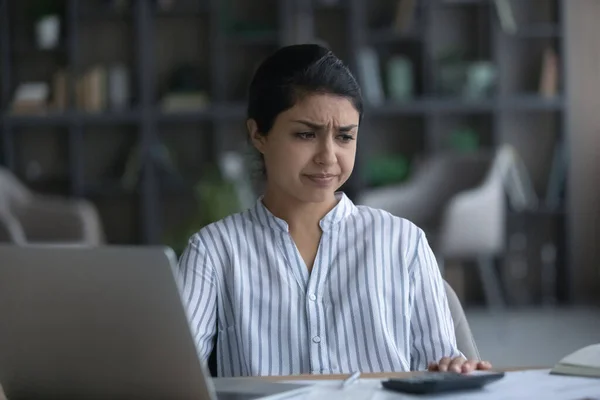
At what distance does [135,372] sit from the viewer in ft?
3.87

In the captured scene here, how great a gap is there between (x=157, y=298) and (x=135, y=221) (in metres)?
5.98

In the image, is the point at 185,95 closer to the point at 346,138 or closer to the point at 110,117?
the point at 110,117

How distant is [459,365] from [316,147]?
482 mm

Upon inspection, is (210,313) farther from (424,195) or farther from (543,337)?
(424,195)

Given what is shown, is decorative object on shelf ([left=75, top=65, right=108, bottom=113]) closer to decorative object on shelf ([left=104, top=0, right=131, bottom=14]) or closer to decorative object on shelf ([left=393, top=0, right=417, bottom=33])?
decorative object on shelf ([left=104, top=0, right=131, bottom=14])

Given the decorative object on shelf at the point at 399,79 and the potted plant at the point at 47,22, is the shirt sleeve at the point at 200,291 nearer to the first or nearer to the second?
the decorative object on shelf at the point at 399,79

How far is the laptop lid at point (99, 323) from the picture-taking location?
1.11 metres

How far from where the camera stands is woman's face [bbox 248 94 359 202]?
179 cm

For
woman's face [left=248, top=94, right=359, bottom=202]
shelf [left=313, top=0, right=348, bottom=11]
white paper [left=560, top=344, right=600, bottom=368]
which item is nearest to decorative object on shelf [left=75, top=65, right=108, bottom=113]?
shelf [left=313, top=0, right=348, bottom=11]

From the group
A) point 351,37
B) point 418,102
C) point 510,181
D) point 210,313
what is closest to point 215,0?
point 351,37

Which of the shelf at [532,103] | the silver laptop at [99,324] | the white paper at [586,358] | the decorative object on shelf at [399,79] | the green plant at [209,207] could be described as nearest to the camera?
the silver laptop at [99,324]

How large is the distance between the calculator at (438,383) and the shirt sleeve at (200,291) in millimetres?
487

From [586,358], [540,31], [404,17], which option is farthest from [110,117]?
[586,358]

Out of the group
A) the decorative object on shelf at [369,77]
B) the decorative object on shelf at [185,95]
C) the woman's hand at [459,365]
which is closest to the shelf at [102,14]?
the decorative object on shelf at [185,95]
